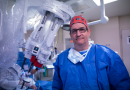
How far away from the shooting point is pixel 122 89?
0.62m

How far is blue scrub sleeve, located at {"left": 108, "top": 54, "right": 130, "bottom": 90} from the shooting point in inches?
25.1

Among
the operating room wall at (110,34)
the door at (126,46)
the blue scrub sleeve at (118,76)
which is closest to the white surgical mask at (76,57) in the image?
the blue scrub sleeve at (118,76)

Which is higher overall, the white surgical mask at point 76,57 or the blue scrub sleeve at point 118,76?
the white surgical mask at point 76,57

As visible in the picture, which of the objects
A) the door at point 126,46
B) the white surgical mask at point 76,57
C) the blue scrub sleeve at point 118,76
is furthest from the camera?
the door at point 126,46

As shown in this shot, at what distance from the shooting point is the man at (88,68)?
0.67 metres

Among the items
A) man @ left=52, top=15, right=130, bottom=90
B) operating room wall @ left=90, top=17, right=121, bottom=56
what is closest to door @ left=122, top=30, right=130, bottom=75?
operating room wall @ left=90, top=17, right=121, bottom=56

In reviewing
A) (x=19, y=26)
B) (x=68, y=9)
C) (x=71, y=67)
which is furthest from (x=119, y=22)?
(x=19, y=26)

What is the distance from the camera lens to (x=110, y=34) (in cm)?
317

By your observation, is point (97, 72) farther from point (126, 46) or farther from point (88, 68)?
point (126, 46)

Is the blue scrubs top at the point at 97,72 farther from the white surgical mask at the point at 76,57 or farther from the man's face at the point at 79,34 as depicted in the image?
the man's face at the point at 79,34

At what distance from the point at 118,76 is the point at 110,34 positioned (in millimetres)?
2905

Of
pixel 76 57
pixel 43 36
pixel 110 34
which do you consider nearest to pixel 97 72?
pixel 76 57

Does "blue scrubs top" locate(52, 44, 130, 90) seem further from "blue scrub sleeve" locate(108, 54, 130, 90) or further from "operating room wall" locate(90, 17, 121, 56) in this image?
"operating room wall" locate(90, 17, 121, 56)

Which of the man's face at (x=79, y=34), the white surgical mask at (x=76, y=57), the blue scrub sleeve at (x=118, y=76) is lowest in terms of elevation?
the blue scrub sleeve at (x=118, y=76)
